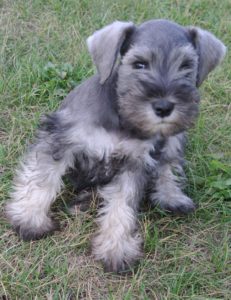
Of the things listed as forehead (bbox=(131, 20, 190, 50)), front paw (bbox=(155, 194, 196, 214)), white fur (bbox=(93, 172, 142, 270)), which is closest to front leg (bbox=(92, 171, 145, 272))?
white fur (bbox=(93, 172, 142, 270))

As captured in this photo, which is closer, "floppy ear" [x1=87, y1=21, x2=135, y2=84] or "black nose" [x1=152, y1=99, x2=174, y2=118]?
"black nose" [x1=152, y1=99, x2=174, y2=118]

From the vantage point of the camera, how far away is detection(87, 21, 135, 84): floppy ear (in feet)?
11.4

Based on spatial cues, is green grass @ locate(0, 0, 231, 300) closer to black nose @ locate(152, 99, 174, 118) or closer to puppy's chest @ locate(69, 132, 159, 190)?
puppy's chest @ locate(69, 132, 159, 190)

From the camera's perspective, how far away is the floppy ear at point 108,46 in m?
3.48

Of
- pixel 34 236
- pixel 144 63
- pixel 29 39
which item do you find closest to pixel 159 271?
pixel 34 236

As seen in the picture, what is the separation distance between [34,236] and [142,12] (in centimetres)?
309

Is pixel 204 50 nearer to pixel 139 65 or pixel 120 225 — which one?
pixel 139 65

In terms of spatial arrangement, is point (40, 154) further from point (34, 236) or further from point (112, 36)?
point (112, 36)

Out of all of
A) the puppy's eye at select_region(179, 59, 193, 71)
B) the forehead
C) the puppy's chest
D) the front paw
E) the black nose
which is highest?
the forehead

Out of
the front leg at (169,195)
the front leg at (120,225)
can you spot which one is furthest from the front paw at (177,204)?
the front leg at (120,225)

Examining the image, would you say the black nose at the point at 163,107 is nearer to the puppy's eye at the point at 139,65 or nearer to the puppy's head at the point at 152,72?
the puppy's head at the point at 152,72

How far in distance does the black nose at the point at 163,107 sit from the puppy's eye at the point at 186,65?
32cm

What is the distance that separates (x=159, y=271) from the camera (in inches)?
150

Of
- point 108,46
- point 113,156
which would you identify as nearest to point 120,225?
point 113,156
